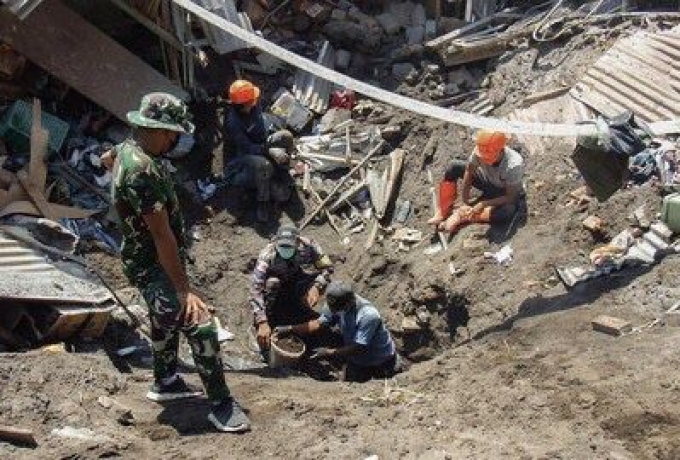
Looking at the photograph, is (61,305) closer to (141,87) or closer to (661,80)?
(141,87)

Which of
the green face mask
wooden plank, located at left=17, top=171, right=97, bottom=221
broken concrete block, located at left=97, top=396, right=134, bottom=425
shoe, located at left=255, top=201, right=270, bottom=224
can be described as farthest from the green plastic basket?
broken concrete block, located at left=97, top=396, right=134, bottom=425

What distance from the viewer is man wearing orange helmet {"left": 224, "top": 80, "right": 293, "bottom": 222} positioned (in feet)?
35.2

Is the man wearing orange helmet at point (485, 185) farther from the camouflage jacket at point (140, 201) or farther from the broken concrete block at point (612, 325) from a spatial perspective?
the camouflage jacket at point (140, 201)

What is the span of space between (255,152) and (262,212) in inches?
26.7

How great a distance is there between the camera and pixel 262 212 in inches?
426

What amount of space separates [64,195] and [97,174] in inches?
24.0

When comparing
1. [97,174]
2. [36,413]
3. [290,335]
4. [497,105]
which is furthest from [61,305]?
[497,105]

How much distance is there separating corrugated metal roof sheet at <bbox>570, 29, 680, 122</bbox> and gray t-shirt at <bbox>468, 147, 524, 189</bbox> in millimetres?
1227

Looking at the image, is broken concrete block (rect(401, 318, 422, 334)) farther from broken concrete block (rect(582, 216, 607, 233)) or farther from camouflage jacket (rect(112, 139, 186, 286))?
camouflage jacket (rect(112, 139, 186, 286))

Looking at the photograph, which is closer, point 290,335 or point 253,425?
point 253,425

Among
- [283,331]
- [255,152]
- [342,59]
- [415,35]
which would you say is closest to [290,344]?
[283,331]

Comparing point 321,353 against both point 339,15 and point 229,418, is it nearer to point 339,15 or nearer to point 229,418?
point 229,418

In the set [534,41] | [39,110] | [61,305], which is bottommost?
[61,305]

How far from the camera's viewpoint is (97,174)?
403 inches
